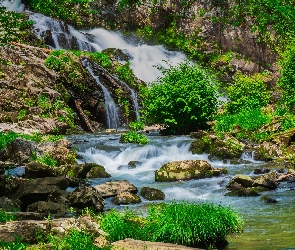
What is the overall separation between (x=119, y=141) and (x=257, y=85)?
12530 mm

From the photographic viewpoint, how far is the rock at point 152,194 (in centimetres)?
1502

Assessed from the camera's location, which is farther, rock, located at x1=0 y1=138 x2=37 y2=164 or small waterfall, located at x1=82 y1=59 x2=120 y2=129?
small waterfall, located at x1=82 y1=59 x2=120 y2=129

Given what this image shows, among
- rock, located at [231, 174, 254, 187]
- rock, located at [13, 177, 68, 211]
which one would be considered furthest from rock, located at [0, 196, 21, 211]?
rock, located at [231, 174, 254, 187]

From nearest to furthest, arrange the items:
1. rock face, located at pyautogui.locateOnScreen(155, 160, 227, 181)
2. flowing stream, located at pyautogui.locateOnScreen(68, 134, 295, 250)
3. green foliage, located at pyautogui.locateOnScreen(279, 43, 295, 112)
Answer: flowing stream, located at pyautogui.locateOnScreen(68, 134, 295, 250), rock face, located at pyautogui.locateOnScreen(155, 160, 227, 181), green foliage, located at pyautogui.locateOnScreen(279, 43, 295, 112)

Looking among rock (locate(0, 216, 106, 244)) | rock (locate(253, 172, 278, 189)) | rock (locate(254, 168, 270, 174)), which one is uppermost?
rock (locate(0, 216, 106, 244))

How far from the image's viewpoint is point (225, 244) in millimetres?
9297

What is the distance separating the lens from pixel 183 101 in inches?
1035

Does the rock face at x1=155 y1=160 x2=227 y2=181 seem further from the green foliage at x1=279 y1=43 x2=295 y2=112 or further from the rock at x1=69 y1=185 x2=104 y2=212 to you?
the green foliage at x1=279 y1=43 x2=295 y2=112

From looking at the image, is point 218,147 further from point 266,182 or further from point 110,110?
point 110,110

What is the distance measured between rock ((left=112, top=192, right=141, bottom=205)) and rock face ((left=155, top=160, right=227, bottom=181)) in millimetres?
3605

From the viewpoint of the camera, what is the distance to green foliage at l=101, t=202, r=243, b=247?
888 cm

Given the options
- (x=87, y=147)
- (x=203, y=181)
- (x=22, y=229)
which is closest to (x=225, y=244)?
(x=22, y=229)

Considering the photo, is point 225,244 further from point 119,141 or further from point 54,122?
point 54,122

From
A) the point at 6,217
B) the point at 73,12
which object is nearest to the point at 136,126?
the point at 73,12
